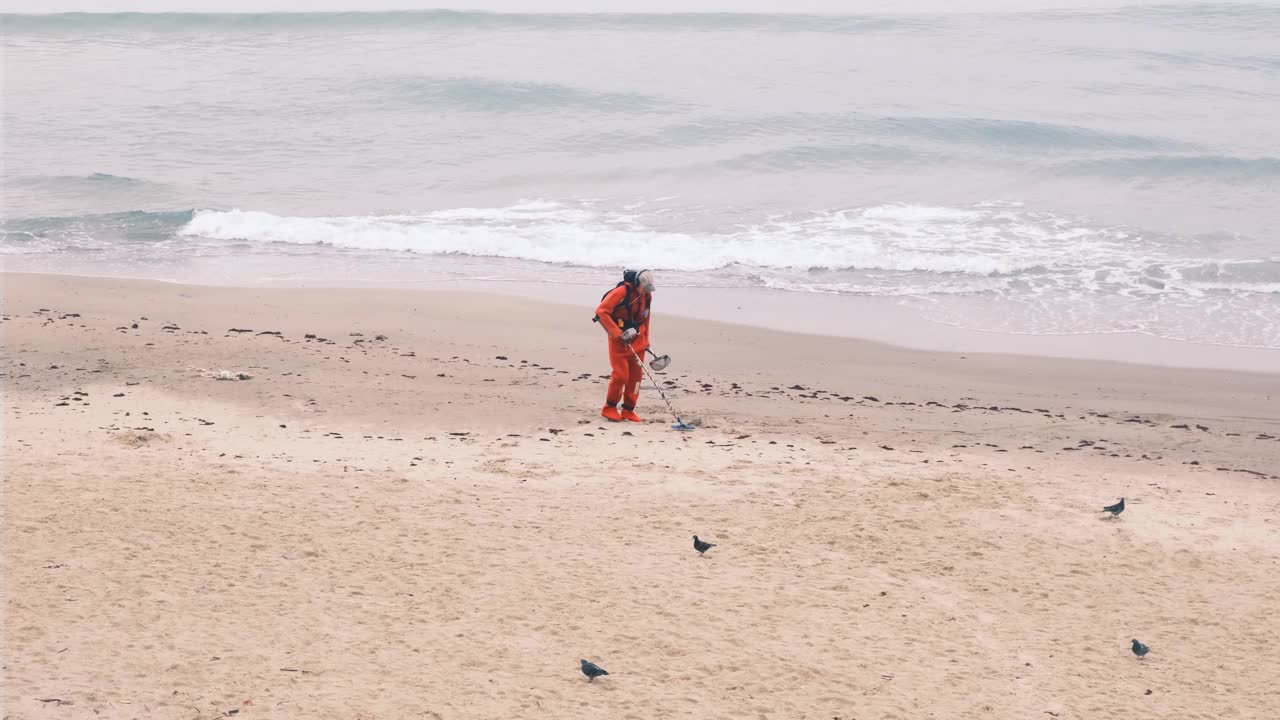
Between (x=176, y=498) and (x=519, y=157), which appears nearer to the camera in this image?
(x=176, y=498)

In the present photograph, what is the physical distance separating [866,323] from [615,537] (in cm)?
718

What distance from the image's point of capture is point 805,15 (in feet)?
132

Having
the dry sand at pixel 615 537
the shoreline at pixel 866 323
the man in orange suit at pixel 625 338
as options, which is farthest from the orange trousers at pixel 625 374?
the shoreline at pixel 866 323

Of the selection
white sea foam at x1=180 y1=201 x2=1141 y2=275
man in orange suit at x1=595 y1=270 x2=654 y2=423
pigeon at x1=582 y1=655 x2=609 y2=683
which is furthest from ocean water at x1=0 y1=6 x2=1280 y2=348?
pigeon at x1=582 y1=655 x2=609 y2=683

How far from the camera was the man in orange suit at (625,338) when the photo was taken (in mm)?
10031

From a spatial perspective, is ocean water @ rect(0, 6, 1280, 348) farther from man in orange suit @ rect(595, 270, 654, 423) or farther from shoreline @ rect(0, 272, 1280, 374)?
man in orange suit @ rect(595, 270, 654, 423)

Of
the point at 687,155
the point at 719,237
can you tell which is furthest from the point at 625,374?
the point at 687,155

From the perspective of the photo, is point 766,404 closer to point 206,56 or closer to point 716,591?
point 716,591

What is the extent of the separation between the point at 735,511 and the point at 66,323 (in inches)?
320

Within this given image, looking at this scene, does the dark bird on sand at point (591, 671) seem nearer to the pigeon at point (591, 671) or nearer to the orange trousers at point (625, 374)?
the pigeon at point (591, 671)

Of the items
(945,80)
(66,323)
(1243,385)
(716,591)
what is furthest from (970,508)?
(945,80)

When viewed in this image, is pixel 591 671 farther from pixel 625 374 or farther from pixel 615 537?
pixel 625 374

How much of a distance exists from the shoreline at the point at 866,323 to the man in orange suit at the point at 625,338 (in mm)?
3765

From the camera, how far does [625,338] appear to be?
9984 millimetres
